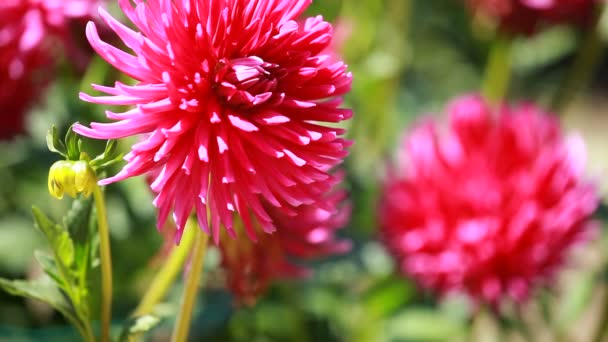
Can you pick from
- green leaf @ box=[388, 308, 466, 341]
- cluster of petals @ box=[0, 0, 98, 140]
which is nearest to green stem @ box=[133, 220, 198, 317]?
cluster of petals @ box=[0, 0, 98, 140]

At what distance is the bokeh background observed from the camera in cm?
62

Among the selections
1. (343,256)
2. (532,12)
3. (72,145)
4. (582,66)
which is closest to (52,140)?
(72,145)

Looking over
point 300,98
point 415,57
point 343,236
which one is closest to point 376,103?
point 343,236

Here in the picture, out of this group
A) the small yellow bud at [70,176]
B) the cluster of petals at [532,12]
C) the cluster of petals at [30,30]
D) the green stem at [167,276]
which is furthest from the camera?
the cluster of petals at [532,12]

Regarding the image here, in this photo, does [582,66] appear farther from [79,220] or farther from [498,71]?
[79,220]

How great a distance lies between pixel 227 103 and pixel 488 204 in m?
0.35

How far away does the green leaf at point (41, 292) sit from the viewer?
35cm

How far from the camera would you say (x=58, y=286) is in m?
0.37

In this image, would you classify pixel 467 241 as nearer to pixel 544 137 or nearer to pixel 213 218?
pixel 544 137

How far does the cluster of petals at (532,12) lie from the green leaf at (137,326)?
466mm

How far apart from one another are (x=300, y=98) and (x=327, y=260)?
331mm

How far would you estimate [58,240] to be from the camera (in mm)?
353

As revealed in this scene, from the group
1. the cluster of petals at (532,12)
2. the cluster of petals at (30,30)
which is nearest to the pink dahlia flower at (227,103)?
the cluster of petals at (30,30)

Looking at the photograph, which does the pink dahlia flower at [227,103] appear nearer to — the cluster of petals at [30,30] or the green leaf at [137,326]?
the green leaf at [137,326]
